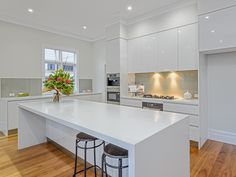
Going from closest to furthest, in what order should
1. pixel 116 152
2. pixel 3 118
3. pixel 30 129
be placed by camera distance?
pixel 116 152 < pixel 30 129 < pixel 3 118

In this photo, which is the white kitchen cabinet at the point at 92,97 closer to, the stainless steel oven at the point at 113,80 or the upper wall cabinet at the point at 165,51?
the stainless steel oven at the point at 113,80

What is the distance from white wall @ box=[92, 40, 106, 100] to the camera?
561cm

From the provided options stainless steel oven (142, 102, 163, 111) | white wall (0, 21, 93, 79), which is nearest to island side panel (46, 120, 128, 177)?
stainless steel oven (142, 102, 163, 111)

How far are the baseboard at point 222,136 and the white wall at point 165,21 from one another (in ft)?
7.58

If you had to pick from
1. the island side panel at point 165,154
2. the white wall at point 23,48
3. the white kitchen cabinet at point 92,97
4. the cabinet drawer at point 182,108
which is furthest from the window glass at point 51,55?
the island side panel at point 165,154

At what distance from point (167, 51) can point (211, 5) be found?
111 centimetres

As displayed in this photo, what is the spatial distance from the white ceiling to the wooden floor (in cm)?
291

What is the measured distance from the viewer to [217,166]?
Answer: 2.21m

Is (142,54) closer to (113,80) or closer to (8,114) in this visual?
(113,80)

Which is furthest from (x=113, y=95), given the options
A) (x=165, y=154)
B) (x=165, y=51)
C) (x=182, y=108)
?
(x=165, y=154)

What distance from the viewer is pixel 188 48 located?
9.98 feet

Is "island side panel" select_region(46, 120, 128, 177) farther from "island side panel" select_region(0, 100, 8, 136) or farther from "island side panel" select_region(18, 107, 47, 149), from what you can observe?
"island side panel" select_region(0, 100, 8, 136)

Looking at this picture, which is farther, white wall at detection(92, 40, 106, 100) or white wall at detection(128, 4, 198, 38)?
white wall at detection(92, 40, 106, 100)

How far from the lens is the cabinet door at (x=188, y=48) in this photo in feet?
9.68
